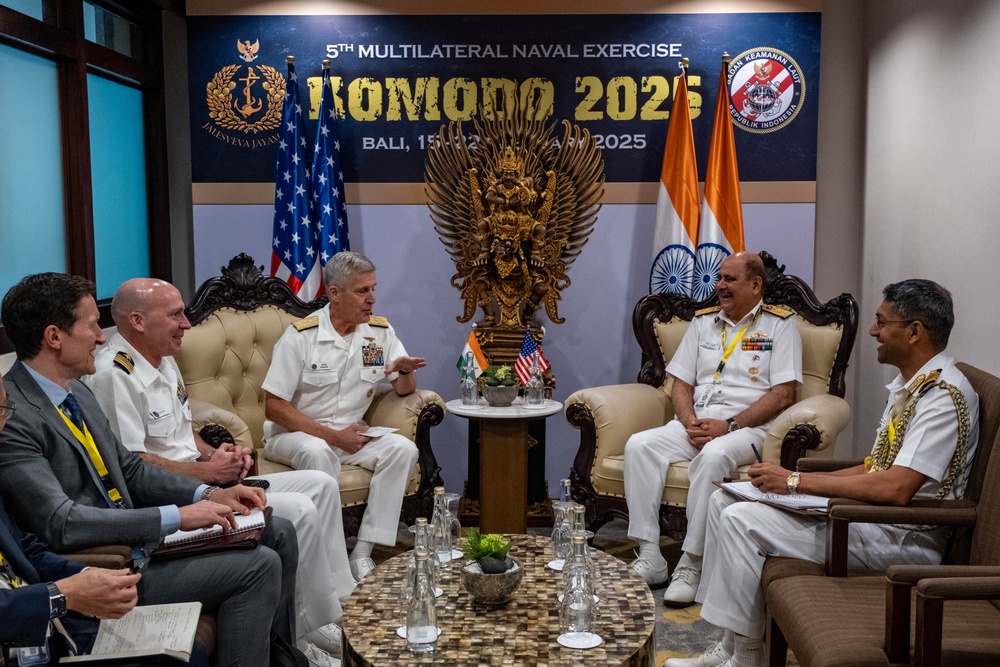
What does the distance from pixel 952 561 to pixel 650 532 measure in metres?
1.35

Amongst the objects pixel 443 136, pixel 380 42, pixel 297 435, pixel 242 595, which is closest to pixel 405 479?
pixel 297 435

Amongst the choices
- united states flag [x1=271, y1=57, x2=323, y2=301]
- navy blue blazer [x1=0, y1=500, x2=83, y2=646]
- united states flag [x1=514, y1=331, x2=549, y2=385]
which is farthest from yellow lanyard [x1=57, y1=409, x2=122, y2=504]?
united states flag [x1=271, y1=57, x2=323, y2=301]

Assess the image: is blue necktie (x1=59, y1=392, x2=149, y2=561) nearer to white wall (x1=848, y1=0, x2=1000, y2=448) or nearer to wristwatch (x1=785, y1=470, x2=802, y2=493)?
wristwatch (x1=785, y1=470, x2=802, y2=493)

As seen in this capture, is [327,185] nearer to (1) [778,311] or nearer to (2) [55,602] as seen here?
(1) [778,311]

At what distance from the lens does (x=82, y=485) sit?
238 cm

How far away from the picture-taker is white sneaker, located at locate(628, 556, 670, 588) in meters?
3.75

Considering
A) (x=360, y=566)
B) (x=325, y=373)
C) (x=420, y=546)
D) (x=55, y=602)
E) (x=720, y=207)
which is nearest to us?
(x=55, y=602)

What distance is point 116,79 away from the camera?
4.64 m

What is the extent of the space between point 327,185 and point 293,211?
0.71 ft

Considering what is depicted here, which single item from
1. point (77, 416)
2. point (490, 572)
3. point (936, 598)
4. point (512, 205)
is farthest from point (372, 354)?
point (936, 598)

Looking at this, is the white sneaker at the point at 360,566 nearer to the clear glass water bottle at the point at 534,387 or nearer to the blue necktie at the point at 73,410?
the clear glass water bottle at the point at 534,387

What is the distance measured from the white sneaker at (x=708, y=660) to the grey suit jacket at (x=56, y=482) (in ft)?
5.35

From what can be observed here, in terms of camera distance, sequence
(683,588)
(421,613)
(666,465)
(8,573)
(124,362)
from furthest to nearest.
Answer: (666,465) → (683,588) → (124,362) → (421,613) → (8,573)

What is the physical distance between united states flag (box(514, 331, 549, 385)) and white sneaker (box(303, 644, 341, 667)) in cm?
171
